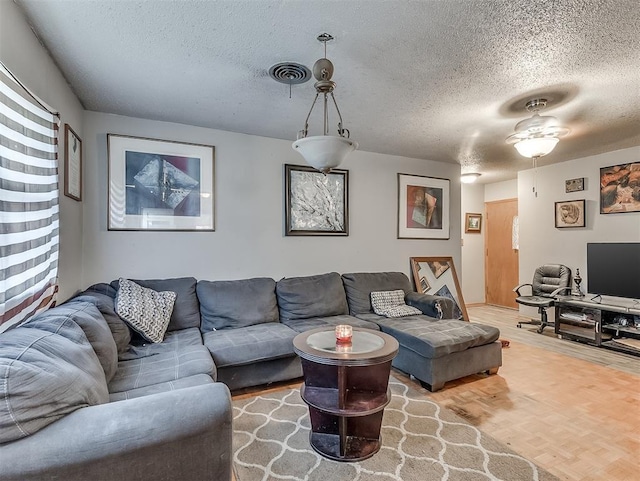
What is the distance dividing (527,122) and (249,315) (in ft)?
9.54

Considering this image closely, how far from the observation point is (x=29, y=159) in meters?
1.65

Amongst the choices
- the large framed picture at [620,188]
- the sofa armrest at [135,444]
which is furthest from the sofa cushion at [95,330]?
the large framed picture at [620,188]

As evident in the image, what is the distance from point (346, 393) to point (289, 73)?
2064mm

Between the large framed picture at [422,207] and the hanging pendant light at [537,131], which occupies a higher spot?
the hanging pendant light at [537,131]

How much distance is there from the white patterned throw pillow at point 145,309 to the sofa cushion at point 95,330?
42 centimetres

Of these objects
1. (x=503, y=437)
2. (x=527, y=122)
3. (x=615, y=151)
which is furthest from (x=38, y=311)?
(x=615, y=151)

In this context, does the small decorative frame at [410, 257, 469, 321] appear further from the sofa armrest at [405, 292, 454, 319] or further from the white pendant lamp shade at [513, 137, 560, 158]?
the white pendant lamp shade at [513, 137, 560, 158]

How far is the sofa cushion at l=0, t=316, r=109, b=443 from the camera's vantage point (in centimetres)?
101

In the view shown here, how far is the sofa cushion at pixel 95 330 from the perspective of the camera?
175cm

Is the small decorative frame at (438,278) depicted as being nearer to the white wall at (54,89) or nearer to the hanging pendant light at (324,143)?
the hanging pendant light at (324,143)

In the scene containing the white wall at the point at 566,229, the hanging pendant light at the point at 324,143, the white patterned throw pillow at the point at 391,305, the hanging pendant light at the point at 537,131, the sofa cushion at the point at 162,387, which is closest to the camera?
the sofa cushion at the point at 162,387

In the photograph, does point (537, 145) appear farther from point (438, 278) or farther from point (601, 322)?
point (601, 322)

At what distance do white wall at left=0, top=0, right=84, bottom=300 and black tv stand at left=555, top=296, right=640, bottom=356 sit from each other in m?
5.31

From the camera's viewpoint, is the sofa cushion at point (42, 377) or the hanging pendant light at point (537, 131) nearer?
the sofa cushion at point (42, 377)
